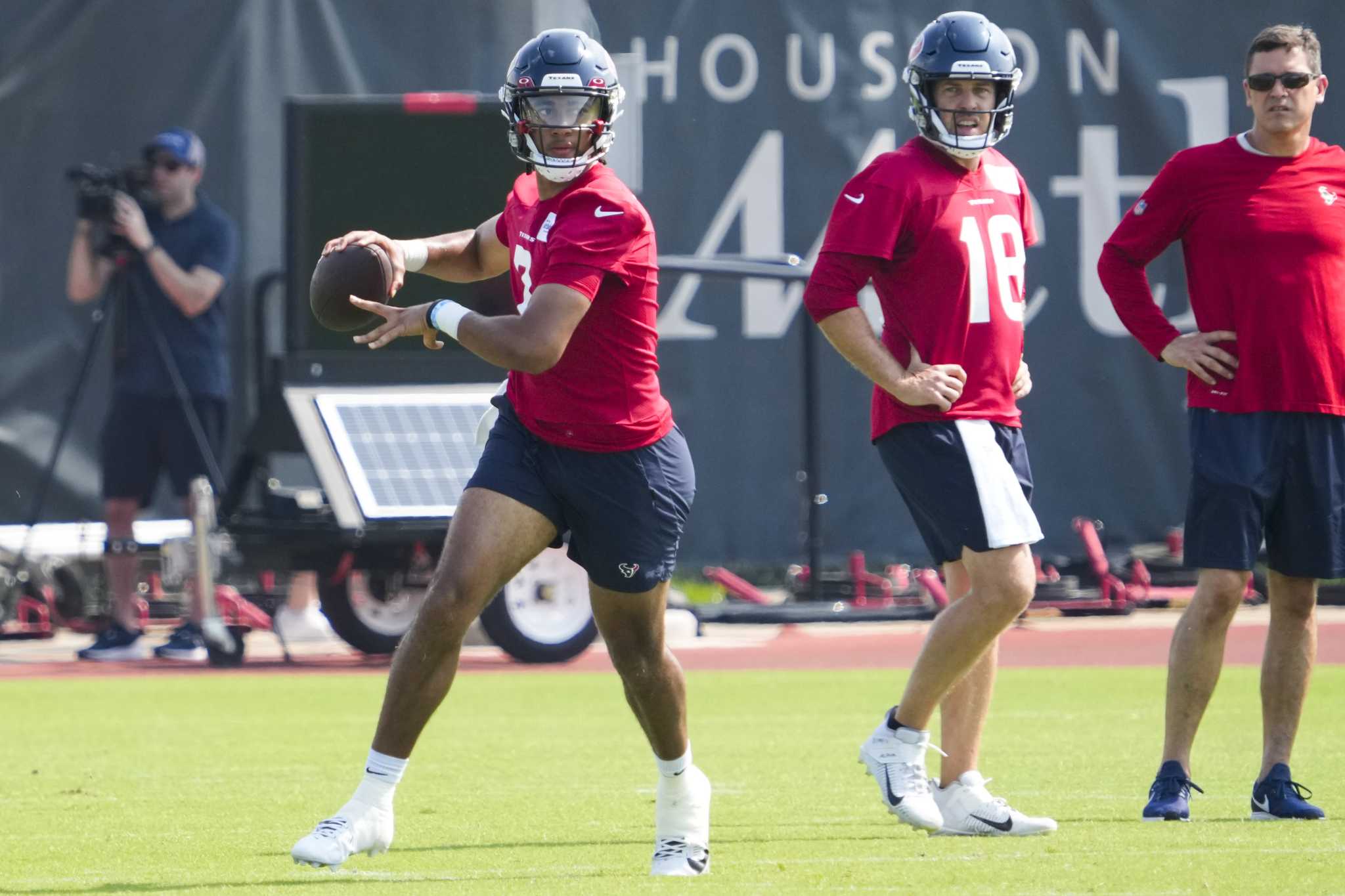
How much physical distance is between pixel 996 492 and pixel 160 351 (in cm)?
716

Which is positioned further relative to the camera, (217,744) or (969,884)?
(217,744)

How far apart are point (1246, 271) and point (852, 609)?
22.2 feet

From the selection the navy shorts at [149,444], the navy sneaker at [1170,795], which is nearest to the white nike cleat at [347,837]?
the navy sneaker at [1170,795]

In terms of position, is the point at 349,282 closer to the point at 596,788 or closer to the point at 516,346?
the point at 516,346

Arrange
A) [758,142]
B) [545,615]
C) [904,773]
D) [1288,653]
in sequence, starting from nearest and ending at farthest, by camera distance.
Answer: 1. [904,773]
2. [1288,653]
3. [545,615]
4. [758,142]

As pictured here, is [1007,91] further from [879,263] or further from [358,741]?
[358,741]

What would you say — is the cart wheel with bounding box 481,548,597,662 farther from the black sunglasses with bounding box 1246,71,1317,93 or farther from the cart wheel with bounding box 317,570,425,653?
the black sunglasses with bounding box 1246,71,1317,93

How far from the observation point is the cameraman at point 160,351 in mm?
11867

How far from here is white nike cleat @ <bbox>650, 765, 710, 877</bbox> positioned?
5.28 m

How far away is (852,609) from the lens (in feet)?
42.1

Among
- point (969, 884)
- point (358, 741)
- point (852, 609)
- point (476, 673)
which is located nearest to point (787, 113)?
point (852, 609)

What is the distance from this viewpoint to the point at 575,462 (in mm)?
5383

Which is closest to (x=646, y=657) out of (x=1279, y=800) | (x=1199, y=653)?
(x=1199, y=653)

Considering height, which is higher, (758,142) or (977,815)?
(758,142)
